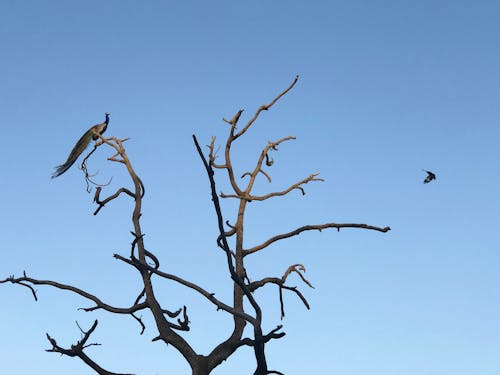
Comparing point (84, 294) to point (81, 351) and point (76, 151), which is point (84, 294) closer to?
point (81, 351)

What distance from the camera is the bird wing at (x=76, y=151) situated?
1196 cm

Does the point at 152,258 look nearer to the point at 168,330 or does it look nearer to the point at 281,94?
the point at 168,330

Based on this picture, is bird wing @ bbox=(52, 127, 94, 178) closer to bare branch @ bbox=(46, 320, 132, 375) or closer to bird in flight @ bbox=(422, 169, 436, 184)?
bare branch @ bbox=(46, 320, 132, 375)

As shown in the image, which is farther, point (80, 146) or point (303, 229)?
point (80, 146)

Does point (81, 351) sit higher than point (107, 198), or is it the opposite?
point (107, 198)

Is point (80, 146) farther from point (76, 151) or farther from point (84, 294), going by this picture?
point (84, 294)

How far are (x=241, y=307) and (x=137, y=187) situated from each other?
2.48 meters

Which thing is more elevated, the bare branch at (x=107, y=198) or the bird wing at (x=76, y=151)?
Result: the bird wing at (x=76, y=151)

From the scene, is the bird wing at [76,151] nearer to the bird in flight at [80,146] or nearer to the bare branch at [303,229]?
the bird in flight at [80,146]

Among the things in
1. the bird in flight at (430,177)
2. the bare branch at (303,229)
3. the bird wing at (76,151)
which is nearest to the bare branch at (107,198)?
the bird wing at (76,151)

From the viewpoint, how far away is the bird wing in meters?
12.0

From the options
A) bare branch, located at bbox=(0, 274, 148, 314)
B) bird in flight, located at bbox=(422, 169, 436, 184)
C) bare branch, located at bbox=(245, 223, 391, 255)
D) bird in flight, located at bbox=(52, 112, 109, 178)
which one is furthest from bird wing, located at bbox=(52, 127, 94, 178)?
bird in flight, located at bbox=(422, 169, 436, 184)

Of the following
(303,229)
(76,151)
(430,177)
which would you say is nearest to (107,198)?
(76,151)

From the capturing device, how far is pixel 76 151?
12000 millimetres
